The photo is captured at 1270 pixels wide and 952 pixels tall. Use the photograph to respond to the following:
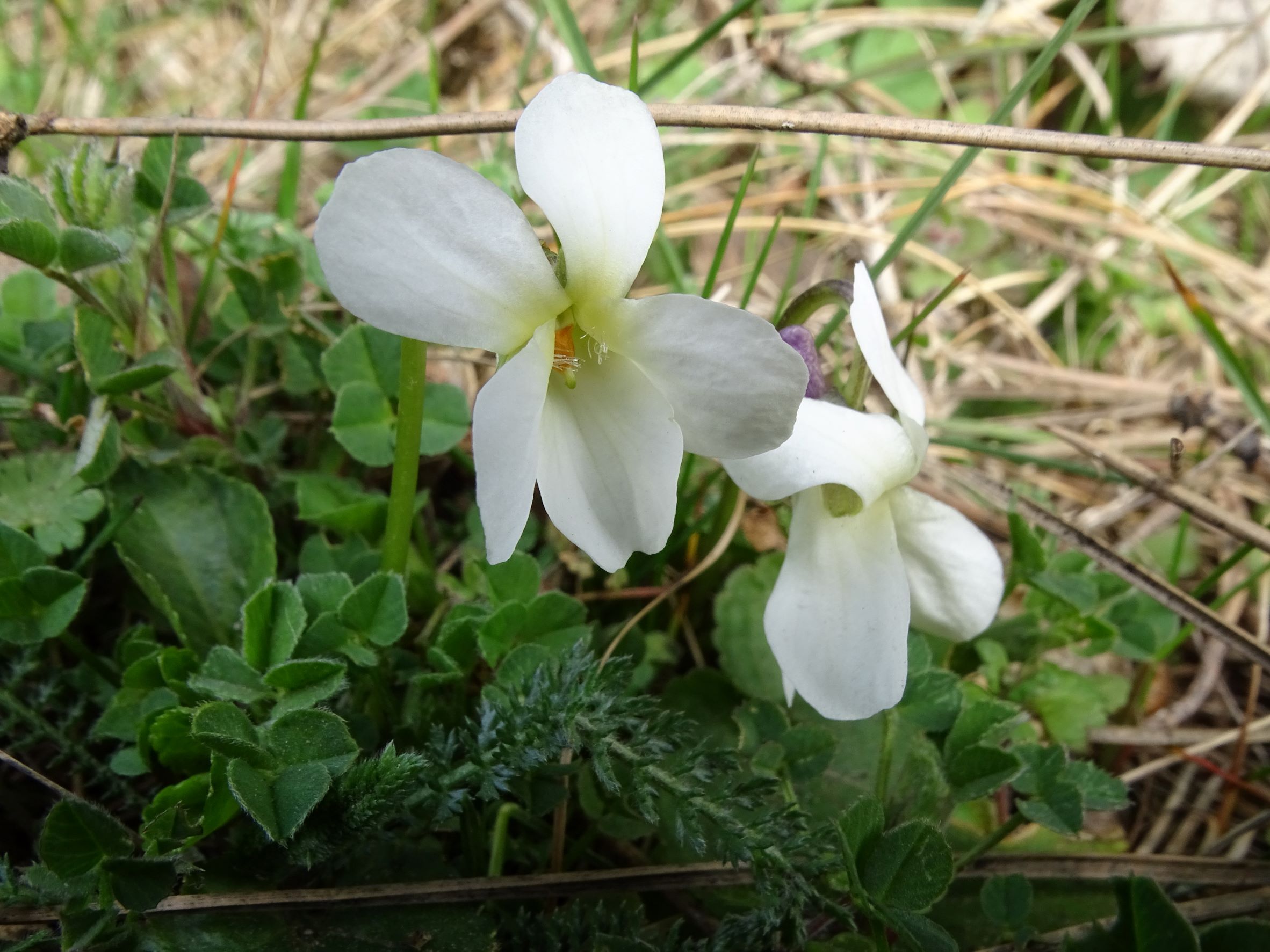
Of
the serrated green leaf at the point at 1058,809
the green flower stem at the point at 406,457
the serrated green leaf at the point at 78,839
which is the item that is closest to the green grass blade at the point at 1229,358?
the serrated green leaf at the point at 1058,809

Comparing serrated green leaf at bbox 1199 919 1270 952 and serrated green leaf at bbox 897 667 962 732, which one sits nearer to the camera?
serrated green leaf at bbox 1199 919 1270 952

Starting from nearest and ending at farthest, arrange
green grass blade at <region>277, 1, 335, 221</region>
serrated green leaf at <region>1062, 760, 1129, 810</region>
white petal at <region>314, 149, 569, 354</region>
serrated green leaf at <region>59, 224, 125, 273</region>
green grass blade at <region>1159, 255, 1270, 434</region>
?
white petal at <region>314, 149, 569, 354</region> → serrated green leaf at <region>59, 224, 125, 273</region> → serrated green leaf at <region>1062, 760, 1129, 810</region> → green grass blade at <region>1159, 255, 1270, 434</region> → green grass blade at <region>277, 1, 335, 221</region>

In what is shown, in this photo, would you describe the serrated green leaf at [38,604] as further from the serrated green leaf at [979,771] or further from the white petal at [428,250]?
the serrated green leaf at [979,771]

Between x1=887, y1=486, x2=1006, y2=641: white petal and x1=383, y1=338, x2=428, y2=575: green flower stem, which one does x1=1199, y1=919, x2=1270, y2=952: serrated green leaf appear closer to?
Result: x1=887, y1=486, x2=1006, y2=641: white petal

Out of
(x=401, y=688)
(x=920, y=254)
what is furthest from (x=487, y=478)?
(x=920, y=254)

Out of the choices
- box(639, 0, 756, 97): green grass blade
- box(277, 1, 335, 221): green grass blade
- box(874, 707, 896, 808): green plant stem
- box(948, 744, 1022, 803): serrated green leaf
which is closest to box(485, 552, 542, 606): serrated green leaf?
box(874, 707, 896, 808): green plant stem

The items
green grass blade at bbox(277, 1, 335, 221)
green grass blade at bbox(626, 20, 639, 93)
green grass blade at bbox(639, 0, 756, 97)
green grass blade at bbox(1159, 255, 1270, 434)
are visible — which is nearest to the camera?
green grass blade at bbox(626, 20, 639, 93)

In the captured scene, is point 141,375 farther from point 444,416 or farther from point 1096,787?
point 1096,787
